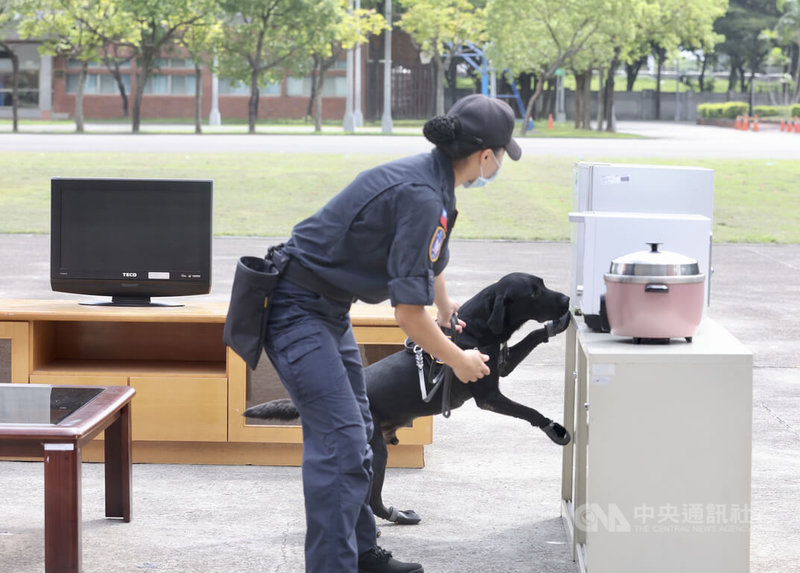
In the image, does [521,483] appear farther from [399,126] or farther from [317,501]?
[399,126]

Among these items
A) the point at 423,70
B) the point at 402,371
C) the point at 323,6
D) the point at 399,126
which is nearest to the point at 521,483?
the point at 402,371

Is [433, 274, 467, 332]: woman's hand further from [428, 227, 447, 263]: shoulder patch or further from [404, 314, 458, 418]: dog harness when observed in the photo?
[428, 227, 447, 263]: shoulder patch

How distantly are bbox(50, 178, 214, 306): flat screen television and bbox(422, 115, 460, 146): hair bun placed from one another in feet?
8.08

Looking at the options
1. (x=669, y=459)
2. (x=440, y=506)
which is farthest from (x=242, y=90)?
(x=669, y=459)

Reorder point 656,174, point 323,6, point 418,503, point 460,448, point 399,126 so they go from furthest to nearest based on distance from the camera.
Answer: point 399,126 < point 323,6 < point 460,448 < point 418,503 < point 656,174

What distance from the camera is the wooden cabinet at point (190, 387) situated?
5633mm

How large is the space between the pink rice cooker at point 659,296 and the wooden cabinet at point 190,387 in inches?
73.0

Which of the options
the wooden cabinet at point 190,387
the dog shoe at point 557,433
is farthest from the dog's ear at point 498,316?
the wooden cabinet at point 190,387

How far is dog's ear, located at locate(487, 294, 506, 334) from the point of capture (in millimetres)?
4496

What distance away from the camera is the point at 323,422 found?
3.79 meters

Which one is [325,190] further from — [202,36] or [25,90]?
Answer: [25,90]

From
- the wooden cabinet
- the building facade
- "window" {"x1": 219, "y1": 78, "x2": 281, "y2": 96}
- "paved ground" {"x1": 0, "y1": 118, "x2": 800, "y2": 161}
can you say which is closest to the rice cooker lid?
the wooden cabinet

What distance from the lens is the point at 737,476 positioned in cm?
379

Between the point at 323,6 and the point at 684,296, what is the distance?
4122cm
